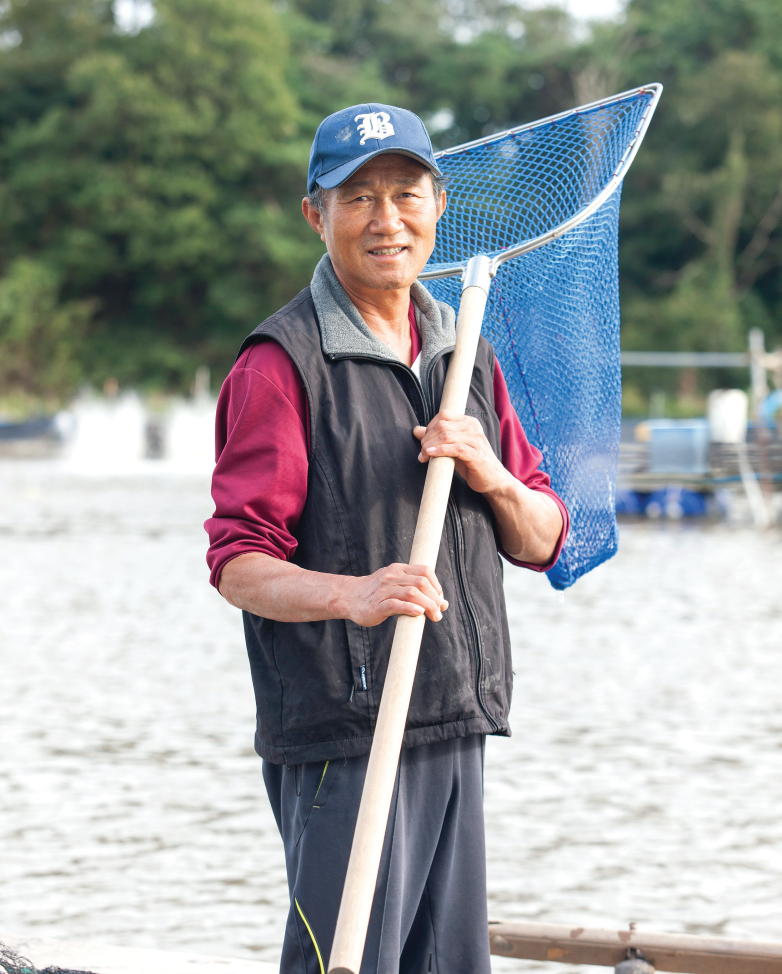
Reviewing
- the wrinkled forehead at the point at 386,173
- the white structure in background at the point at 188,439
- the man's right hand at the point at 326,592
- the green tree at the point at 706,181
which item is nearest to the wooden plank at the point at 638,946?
the man's right hand at the point at 326,592

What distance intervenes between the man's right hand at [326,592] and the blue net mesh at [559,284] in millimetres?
982

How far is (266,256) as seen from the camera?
45.7 meters

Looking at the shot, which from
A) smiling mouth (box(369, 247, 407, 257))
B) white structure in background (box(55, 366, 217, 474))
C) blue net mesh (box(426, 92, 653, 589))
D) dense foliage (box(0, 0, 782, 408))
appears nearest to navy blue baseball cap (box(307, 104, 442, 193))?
smiling mouth (box(369, 247, 407, 257))

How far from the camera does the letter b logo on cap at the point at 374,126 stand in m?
1.93

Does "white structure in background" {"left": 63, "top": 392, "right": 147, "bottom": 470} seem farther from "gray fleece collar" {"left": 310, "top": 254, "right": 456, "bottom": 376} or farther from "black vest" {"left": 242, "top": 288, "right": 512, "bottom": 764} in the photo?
"black vest" {"left": 242, "top": 288, "right": 512, "bottom": 764}

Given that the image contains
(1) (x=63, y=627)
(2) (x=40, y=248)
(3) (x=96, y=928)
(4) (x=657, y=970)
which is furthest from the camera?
(2) (x=40, y=248)

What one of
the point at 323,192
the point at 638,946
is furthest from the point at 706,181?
the point at 323,192

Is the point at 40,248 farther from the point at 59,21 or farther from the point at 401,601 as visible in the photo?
the point at 401,601

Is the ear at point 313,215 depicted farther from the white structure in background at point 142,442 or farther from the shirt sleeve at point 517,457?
the white structure in background at point 142,442

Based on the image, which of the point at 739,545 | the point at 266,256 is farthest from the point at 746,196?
the point at 739,545

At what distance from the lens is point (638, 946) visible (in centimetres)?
273

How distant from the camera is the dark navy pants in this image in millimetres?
1890

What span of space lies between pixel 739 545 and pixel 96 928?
10.6 metres

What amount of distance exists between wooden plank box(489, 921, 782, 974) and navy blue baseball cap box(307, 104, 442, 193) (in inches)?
67.4
